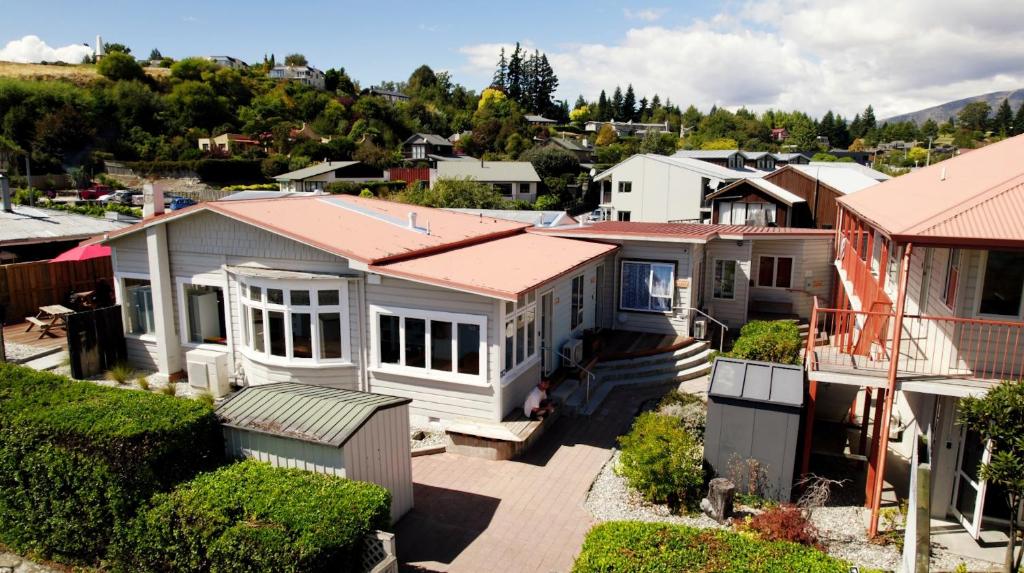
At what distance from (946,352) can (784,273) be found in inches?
448

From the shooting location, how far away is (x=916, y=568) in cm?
708

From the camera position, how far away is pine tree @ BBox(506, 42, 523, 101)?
147625mm

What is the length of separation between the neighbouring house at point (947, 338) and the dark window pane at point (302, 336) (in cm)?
936

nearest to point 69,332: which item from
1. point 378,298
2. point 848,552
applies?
point 378,298

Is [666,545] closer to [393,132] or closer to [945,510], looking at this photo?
[945,510]

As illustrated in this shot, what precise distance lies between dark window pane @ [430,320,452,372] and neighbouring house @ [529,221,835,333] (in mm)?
6571

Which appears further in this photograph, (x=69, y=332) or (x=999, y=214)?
(x=69, y=332)

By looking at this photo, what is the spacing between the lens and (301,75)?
13462 centimetres

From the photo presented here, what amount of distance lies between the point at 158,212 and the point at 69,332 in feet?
11.0

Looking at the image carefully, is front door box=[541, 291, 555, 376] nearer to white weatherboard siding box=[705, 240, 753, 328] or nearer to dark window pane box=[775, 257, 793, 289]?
white weatherboard siding box=[705, 240, 753, 328]

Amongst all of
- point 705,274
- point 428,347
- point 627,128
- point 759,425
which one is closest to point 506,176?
point 705,274

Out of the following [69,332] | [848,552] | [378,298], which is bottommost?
[848,552]

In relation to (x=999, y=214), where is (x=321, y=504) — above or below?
below

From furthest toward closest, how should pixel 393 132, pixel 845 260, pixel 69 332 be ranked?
pixel 393 132, pixel 845 260, pixel 69 332
